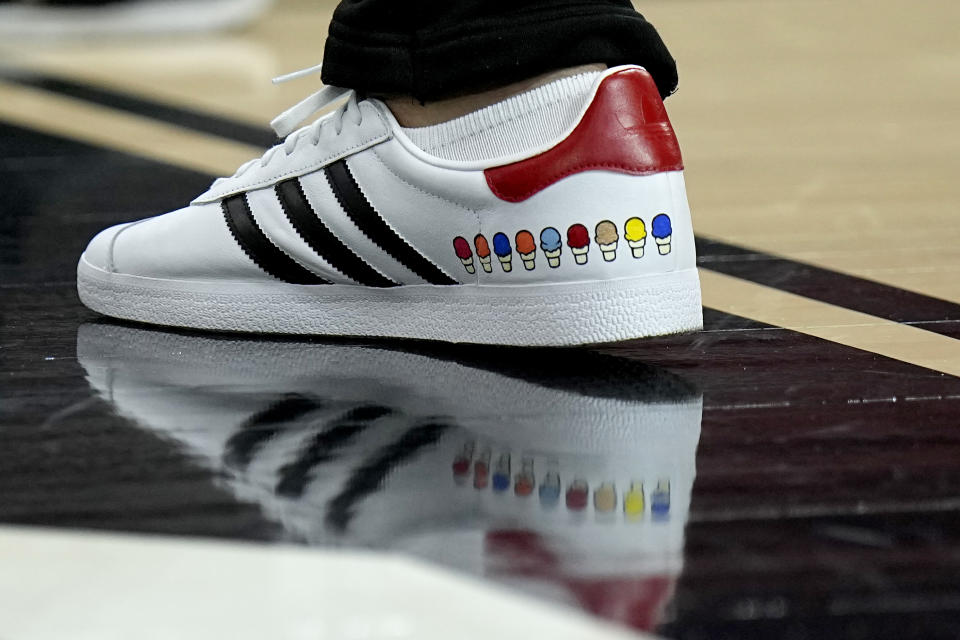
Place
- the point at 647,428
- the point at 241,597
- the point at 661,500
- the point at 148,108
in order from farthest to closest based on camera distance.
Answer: the point at 148,108
the point at 647,428
the point at 661,500
the point at 241,597

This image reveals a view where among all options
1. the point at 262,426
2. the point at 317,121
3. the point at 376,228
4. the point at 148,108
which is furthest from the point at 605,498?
the point at 148,108

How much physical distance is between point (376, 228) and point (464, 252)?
0.08m

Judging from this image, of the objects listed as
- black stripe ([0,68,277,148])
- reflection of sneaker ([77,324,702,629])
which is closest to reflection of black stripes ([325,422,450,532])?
reflection of sneaker ([77,324,702,629])

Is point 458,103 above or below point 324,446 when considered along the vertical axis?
above

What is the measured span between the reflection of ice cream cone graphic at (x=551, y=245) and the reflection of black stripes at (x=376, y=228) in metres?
0.09

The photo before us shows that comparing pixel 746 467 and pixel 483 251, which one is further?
pixel 483 251

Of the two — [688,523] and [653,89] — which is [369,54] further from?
[688,523]

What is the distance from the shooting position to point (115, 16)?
3.34m

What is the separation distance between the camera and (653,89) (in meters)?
0.90

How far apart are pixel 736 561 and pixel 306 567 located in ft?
0.69

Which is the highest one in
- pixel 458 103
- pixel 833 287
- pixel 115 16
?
pixel 458 103

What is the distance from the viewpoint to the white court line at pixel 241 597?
0.55 m

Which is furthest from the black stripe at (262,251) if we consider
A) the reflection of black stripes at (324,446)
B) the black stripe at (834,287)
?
the black stripe at (834,287)

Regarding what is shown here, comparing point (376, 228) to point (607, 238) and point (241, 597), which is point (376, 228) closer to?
point (607, 238)
